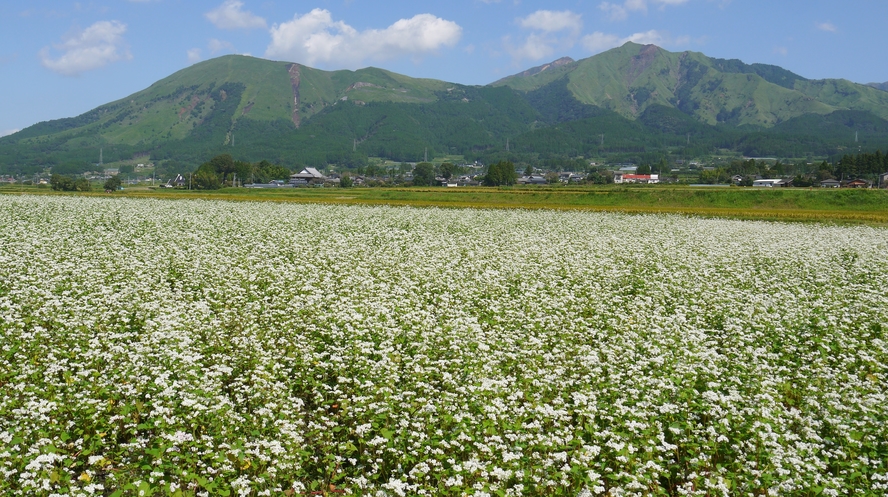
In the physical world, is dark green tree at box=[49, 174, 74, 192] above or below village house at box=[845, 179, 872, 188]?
above

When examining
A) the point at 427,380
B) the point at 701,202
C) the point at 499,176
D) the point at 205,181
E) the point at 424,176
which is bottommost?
→ the point at 427,380

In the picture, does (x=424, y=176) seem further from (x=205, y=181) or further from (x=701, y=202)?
(x=701, y=202)

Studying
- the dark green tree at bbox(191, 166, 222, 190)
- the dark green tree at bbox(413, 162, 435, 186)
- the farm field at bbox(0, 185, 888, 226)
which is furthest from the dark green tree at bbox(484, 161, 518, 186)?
the dark green tree at bbox(191, 166, 222, 190)

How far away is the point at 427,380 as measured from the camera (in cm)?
1056

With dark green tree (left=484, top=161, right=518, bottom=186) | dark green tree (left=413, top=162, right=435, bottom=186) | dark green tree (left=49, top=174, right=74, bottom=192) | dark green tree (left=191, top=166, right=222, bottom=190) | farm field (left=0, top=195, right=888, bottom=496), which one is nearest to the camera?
farm field (left=0, top=195, right=888, bottom=496)

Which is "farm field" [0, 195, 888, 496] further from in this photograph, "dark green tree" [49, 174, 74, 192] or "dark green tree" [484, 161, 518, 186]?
"dark green tree" [484, 161, 518, 186]

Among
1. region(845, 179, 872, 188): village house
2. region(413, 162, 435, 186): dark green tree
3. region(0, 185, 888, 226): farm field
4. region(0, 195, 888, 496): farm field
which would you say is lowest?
region(0, 195, 888, 496): farm field

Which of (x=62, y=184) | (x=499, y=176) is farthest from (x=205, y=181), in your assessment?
(x=499, y=176)

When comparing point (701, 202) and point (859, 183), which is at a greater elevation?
point (859, 183)

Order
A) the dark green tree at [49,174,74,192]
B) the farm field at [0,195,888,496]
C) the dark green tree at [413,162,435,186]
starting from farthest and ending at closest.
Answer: the dark green tree at [413,162,435,186] < the dark green tree at [49,174,74,192] < the farm field at [0,195,888,496]

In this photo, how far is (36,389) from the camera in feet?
29.9

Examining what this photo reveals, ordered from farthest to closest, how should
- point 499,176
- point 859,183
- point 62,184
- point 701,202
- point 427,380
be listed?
→ 1. point 499,176
2. point 859,183
3. point 62,184
4. point 701,202
5. point 427,380

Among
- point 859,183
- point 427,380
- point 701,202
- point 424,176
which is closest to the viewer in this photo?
point 427,380

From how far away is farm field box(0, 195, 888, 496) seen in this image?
7.80m
